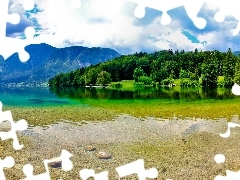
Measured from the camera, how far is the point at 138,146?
1867 centimetres

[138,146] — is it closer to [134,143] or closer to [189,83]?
[134,143]

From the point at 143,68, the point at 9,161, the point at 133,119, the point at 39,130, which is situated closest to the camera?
the point at 9,161

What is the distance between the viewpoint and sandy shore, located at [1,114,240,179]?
1451 cm

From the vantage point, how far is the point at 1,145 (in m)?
19.2

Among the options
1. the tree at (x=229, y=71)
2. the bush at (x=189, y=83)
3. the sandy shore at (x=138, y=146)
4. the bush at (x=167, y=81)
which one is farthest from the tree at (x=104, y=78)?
the sandy shore at (x=138, y=146)

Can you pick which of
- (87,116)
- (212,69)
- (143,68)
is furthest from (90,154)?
(143,68)

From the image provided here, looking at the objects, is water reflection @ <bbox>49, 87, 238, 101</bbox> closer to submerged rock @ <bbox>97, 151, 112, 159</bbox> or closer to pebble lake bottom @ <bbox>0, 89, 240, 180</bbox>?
pebble lake bottom @ <bbox>0, 89, 240, 180</bbox>

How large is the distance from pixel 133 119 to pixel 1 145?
1125 cm

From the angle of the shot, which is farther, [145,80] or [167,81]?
[145,80]

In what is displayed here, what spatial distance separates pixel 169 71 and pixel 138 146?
101954mm

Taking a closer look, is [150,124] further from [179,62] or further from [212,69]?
[179,62]

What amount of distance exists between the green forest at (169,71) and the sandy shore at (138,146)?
55.2 m

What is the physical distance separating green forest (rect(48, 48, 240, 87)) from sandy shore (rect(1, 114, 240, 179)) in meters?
55.2

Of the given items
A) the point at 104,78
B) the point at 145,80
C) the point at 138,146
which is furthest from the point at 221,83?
the point at 138,146
